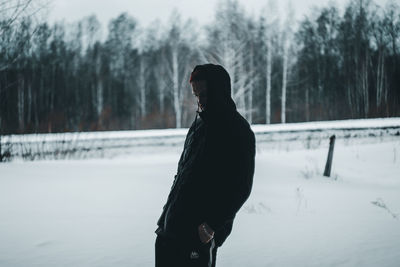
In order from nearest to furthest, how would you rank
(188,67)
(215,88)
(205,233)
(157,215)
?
(205,233)
(215,88)
(157,215)
(188,67)

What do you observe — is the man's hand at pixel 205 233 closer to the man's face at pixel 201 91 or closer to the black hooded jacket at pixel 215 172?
the black hooded jacket at pixel 215 172

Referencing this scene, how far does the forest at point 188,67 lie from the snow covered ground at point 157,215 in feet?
41.9

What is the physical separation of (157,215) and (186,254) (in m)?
2.58

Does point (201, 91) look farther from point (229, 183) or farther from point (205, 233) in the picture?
point (205, 233)

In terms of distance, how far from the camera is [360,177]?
21.4 ft

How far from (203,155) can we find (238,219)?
269cm

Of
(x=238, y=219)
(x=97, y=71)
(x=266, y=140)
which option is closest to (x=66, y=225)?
(x=238, y=219)

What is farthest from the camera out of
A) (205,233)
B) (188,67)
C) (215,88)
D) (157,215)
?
(188,67)

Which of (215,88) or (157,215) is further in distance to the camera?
(157,215)

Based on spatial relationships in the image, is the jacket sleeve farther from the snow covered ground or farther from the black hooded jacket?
the snow covered ground

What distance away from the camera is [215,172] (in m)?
1.58

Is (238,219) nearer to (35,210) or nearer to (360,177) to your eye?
(35,210)

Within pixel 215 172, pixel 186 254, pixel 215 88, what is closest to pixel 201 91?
pixel 215 88

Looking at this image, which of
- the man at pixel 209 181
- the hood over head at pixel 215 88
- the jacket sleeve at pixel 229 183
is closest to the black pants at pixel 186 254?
the man at pixel 209 181
